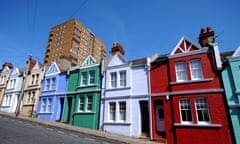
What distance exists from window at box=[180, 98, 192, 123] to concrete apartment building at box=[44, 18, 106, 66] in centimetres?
4841

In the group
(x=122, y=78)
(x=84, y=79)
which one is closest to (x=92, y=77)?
(x=84, y=79)

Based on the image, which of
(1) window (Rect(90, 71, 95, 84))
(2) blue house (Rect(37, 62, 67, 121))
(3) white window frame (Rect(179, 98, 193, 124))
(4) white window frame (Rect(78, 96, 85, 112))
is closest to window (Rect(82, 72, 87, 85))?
(1) window (Rect(90, 71, 95, 84))

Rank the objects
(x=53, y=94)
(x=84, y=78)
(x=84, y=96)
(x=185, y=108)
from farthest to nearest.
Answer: (x=53, y=94), (x=84, y=78), (x=84, y=96), (x=185, y=108)

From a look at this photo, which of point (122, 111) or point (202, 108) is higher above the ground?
point (202, 108)

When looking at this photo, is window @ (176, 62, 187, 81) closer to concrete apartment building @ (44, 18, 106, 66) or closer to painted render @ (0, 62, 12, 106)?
painted render @ (0, 62, 12, 106)

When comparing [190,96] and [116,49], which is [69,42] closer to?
[116,49]

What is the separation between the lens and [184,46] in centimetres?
1307

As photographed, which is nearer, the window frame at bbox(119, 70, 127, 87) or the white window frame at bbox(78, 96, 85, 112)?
the window frame at bbox(119, 70, 127, 87)

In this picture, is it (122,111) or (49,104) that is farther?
(49,104)

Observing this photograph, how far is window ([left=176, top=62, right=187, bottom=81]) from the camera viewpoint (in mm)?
12427

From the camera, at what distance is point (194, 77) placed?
1202 cm

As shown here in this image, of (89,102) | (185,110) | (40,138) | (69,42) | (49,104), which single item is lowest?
(40,138)

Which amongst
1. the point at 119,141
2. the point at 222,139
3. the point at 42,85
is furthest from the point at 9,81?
the point at 222,139

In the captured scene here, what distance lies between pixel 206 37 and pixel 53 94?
20264 millimetres
